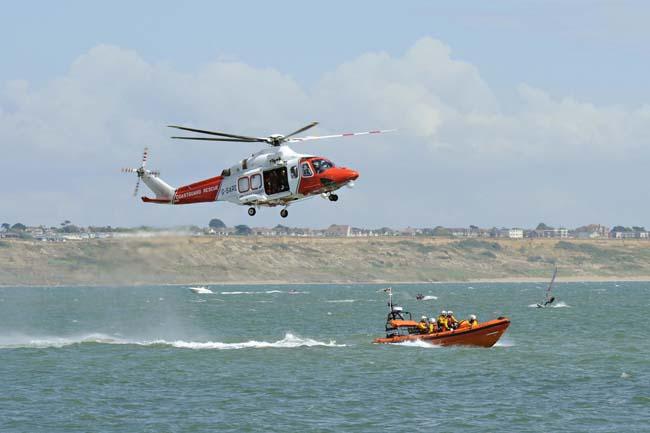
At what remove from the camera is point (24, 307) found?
16725 centimetres

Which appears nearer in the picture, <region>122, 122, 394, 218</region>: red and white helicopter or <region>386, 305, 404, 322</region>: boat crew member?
<region>122, 122, 394, 218</region>: red and white helicopter

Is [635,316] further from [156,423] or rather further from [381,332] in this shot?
[156,423]

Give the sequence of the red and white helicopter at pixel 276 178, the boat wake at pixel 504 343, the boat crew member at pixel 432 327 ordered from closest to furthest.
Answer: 1. the red and white helicopter at pixel 276 178
2. the boat crew member at pixel 432 327
3. the boat wake at pixel 504 343

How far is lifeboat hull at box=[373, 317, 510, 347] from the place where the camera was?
266ft

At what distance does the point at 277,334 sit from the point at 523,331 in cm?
2329

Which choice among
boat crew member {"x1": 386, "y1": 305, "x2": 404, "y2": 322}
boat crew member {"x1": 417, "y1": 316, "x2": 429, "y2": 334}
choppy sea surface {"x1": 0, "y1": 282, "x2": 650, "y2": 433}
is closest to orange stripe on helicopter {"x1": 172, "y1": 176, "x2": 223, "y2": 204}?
choppy sea surface {"x1": 0, "y1": 282, "x2": 650, "y2": 433}

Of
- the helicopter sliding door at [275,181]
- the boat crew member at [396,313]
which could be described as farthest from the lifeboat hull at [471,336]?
the helicopter sliding door at [275,181]

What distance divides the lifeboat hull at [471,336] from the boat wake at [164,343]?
1002cm

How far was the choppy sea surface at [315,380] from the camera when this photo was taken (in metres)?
55.2

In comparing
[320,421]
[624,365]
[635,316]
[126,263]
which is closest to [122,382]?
[126,263]

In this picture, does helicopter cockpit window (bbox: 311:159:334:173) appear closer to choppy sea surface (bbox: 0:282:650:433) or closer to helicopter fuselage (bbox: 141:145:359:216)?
helicopter fuselage (bbox: 141:145:359:216)

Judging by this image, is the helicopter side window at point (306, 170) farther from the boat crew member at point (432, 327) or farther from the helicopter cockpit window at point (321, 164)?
the boat crew member at point (432, 327)

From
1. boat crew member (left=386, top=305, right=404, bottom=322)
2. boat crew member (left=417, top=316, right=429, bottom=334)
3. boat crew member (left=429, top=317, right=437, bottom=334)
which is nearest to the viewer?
boat crew member (left=386, top=305, right=404, bottom=322)

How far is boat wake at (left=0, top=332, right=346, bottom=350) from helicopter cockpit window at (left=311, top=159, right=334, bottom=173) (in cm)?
4150
